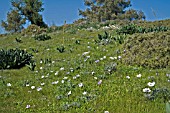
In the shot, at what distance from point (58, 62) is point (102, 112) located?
6334 mm

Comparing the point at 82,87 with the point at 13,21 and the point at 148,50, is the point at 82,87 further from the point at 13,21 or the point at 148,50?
the point at 13,21

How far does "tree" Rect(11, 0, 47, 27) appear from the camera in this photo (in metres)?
52.1

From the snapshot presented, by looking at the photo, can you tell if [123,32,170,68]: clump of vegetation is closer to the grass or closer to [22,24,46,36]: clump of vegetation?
the grass

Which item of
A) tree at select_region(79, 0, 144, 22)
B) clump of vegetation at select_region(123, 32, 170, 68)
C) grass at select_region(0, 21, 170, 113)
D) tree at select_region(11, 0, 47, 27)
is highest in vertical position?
tree at select_region(79, 0, 144, 22)

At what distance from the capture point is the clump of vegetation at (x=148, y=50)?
437 inches

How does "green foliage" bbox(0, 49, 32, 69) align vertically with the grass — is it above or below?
above

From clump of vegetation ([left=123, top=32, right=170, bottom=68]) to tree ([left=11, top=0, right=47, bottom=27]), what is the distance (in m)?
40.6

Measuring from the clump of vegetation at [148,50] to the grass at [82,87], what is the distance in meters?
0.40

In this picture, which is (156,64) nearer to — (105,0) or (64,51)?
(64,51)

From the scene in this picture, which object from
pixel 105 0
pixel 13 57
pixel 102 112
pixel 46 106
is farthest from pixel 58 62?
pixel 105 0

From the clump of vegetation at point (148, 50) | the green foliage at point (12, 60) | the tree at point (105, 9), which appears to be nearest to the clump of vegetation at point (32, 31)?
the green foliage at point (12, 60)

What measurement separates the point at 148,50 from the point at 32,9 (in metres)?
42.5

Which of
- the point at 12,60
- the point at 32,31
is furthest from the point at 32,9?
the point at 12,60

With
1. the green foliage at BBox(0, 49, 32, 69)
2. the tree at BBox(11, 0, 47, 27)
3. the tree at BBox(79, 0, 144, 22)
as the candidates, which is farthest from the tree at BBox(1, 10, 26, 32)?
the green foliage at BBox(0, 49, 32, 69)
